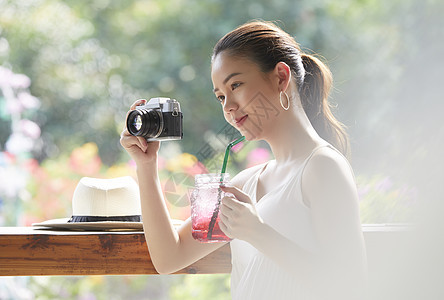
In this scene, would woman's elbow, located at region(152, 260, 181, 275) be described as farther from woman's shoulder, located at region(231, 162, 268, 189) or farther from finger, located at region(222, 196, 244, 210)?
finger, located at region(222, 196, 244, 210)

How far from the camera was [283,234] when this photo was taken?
2.96ft

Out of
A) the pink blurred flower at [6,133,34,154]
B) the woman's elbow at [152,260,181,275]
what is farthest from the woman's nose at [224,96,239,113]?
the pink blurred flower at [6,133,34,154]

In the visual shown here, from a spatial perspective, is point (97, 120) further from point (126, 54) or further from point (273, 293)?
point (273, 293)

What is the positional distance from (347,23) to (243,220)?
2366 mm

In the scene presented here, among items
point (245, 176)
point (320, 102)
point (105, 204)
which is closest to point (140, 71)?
point (105, 204)

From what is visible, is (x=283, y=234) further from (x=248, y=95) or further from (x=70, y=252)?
(x=70, y=252)

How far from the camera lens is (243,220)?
0.77 m

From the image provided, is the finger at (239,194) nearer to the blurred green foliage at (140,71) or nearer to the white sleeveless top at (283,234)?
the white sleeveless top at (283,234)

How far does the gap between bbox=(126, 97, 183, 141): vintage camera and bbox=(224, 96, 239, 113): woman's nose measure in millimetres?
161

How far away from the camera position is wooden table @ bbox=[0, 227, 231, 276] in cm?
108

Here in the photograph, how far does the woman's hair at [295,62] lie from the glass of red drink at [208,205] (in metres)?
0.23

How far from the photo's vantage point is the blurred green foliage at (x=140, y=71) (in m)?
2.54

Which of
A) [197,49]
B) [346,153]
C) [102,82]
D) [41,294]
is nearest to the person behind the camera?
[346,153]

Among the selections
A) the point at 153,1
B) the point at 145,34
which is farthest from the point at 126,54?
the point at 153,1
